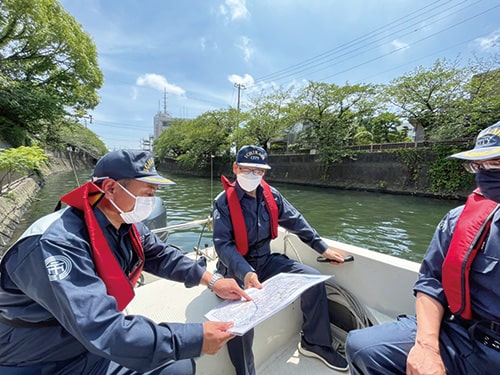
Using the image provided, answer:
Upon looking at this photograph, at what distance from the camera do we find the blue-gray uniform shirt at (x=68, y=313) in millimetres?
768

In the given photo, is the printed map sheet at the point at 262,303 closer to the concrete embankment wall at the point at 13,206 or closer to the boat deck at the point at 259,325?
the boat deck at the point at 259,325

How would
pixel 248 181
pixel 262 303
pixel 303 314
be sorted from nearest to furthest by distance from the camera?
pixel 262 303
pixel 303 314
pixel 248 181

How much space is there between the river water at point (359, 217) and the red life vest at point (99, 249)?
402 cm

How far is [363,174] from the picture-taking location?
1605 centimetres

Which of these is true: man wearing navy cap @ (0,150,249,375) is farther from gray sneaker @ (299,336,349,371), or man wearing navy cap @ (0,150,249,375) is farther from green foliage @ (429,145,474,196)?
green foliage @ (429,145,474,196)

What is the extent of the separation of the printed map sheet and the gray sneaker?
585 mm

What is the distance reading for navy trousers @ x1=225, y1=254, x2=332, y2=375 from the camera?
144 centimetres

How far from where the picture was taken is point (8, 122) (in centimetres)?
1168

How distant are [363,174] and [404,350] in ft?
54.0

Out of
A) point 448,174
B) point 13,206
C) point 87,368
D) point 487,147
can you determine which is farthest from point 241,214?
point 448,174

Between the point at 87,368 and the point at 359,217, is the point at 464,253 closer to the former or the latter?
the point at 87,368

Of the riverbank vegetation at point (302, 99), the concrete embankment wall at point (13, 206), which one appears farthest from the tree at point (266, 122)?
the concrete embankment wall at point (13, 206)

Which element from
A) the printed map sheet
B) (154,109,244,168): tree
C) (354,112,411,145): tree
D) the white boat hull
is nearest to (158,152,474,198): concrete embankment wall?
(154,109,244,168): tree

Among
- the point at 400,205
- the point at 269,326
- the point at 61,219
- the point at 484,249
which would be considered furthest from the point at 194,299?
the point at 400,205
